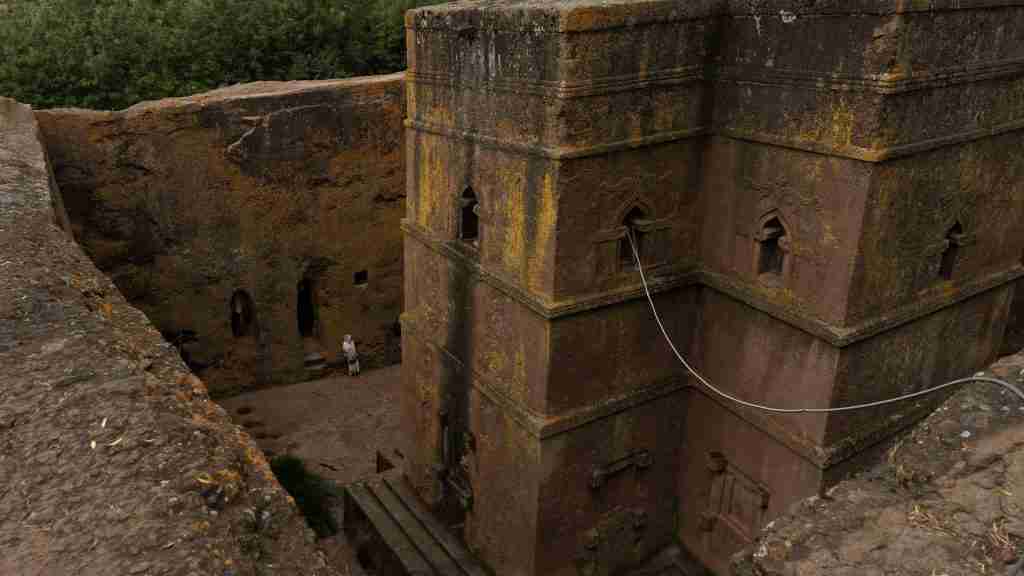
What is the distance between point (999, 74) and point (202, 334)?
9.85m

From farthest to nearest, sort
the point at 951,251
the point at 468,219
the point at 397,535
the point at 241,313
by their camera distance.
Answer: the point at 241,313, the point at 397,535, the point at 468,219, the point at 951,251

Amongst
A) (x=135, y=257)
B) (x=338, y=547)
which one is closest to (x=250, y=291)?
(x=135, y=257)

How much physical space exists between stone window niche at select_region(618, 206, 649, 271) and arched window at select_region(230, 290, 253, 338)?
695cm

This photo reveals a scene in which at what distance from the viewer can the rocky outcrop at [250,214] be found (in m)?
10.6

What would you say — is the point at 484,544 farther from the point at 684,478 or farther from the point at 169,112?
the point at 169,112

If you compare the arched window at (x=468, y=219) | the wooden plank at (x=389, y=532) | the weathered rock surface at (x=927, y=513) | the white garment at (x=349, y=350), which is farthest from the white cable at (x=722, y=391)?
the white garment at (x=349, y=350)

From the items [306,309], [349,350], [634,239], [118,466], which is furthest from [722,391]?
[306,309]

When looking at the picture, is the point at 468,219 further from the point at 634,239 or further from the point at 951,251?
the point at 951,251

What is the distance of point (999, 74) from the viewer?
5996mm

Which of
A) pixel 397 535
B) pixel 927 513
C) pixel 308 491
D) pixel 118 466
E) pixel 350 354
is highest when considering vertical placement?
pixel 118 466

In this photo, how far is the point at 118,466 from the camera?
138 inches

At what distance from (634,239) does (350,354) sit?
273 inches

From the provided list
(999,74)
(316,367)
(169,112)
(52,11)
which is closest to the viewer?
(999,74)

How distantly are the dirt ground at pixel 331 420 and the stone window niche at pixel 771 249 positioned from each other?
5.16 metres
